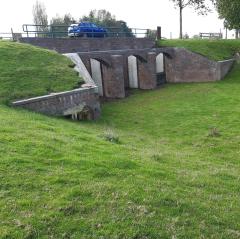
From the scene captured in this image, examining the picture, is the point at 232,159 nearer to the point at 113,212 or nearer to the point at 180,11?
the point at 113,212

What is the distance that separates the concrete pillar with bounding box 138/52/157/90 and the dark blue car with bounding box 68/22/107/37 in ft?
16.6

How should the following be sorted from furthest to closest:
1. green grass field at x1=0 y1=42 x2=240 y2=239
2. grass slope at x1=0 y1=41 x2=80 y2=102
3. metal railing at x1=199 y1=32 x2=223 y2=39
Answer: metal railing at x1=199 y1=32 x2=223 y2=39
grass slope at x1=0 y1=41 x2=80 y2=102
green grass field at x1=0 y1=42 x2=240 y2=239

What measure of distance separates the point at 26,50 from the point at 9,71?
170 inches

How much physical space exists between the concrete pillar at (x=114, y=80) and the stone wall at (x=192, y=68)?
32.9ft

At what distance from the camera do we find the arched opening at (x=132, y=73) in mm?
38281

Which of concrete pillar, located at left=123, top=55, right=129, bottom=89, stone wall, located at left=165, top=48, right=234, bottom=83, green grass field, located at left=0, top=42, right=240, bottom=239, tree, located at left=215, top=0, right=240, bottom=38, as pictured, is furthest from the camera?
tree, located at left=215, top=0, right=240, bottom=38

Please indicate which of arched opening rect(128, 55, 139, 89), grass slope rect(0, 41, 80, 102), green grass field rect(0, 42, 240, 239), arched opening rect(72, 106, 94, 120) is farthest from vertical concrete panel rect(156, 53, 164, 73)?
green grass field rect(0, 42, 240, 239)

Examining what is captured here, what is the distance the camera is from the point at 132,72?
38.5 metres

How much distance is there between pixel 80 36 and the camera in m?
36.4

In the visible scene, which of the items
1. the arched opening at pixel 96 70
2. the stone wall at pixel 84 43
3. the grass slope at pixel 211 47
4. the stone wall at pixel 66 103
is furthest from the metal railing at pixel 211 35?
the stone wall at pixel 66 103

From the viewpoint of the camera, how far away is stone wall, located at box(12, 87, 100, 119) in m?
18.2

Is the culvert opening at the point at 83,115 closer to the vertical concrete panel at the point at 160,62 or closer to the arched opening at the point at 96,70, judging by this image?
the arched opening at the point at 96,70

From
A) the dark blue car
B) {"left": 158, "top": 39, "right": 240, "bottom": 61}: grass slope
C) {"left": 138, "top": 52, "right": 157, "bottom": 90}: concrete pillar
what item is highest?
the dark blue car

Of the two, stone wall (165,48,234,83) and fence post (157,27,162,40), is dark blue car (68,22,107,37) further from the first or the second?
fence post (157,27,162,40)
